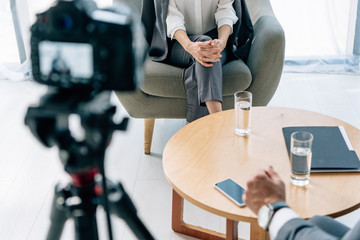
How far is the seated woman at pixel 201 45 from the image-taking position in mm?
2154

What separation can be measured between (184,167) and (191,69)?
2.63 feet

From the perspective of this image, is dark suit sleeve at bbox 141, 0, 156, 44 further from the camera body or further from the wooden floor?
the camera body

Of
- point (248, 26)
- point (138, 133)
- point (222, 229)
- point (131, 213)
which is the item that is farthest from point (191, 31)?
point (131, 213)

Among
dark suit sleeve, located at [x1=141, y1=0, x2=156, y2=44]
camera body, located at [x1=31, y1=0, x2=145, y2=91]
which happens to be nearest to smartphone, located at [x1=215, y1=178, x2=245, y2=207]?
camera body, located at [x1=31, y1=0, x2=145, y2=91]

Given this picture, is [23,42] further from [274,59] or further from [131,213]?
[131,213]

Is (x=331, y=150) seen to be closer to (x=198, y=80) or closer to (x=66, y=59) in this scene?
(x=198, y=80)

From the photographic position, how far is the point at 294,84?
10.4ft

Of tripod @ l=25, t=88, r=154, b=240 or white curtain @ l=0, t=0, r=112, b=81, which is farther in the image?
white curtain @ l=0, t=0, r=112, b=81

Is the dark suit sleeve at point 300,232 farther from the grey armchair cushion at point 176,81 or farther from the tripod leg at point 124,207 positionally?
the grey armchair cushion at point 176,81

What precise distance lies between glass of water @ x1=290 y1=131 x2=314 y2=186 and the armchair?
0.87 m

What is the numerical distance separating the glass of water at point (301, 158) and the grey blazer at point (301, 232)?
35cm

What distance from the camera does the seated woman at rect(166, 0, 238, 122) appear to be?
2154 millimetres

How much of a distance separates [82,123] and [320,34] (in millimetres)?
2910

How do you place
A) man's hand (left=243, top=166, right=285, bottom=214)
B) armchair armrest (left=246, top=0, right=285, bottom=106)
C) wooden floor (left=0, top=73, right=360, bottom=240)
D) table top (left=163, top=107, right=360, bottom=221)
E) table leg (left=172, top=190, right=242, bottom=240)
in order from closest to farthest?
man's hand (left=243, top=166, right=285, bottom=214) → table top (left=163, top=107, right=360, bottom=221) → table leg (left=172, top=190, right=242, bottom=240) → wooden floor (left=0, top=73, right=360, bottom=240) → armchair armrest (left=246, top=0, right=285, bottom=106)
